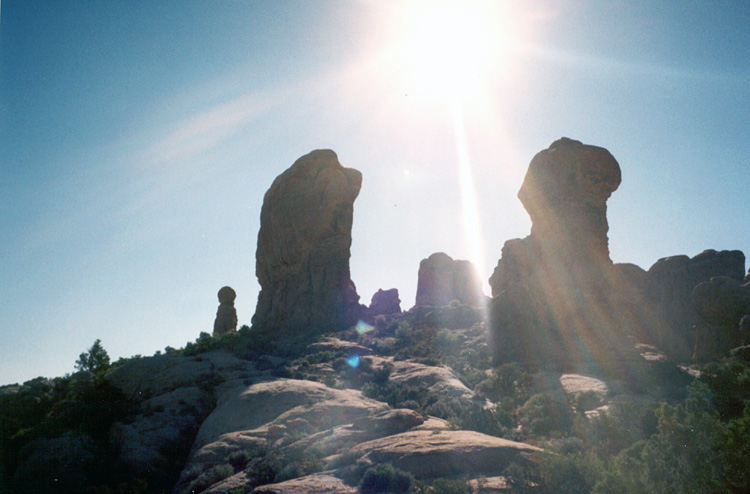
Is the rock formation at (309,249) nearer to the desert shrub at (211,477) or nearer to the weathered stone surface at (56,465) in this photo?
the weathered stone surface at (56,465)

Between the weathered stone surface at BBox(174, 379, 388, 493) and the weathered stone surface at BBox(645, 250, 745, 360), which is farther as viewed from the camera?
the weathered stone surface at BBox(645, 250, 745, 360)

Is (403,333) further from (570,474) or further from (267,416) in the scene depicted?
(570,474)

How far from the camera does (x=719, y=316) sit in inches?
996

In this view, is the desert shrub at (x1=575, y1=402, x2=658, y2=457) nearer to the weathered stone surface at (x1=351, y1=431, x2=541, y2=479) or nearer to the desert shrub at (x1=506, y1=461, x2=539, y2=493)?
the weathered stone surface at (x1=351, y1=431, x2=541, y2=479)

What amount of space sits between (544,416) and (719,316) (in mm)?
15888

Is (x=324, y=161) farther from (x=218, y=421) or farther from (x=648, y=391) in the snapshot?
(x=648, y=391)

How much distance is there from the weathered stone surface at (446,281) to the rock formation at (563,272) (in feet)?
72.5

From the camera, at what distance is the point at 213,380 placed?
2488cm

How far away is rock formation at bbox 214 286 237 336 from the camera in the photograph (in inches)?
1831

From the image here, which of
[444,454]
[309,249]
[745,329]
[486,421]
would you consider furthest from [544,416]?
[309,249]

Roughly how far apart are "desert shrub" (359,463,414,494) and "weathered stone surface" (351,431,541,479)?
0.59 meters

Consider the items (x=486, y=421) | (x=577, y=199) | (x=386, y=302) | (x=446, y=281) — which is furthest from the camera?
(x=446, y=281)

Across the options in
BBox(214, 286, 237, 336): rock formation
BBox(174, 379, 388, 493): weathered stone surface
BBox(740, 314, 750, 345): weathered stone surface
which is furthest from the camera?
BBox(214, 286, 237, 336): rock formation

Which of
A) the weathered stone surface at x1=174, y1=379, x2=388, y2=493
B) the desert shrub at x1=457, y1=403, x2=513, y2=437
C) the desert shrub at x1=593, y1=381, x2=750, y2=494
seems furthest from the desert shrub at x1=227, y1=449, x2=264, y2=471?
the desert shrub at x1=593, y1=381, x2=750, y2=494
